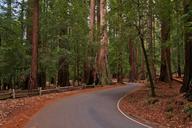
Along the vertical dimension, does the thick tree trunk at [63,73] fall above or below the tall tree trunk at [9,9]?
below

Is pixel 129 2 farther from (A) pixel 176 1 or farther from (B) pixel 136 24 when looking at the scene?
(A) pixel 176 1

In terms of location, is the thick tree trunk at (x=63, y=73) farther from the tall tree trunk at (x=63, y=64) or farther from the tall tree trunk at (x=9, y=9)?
the tall tree trunk at (x=9, y=9)

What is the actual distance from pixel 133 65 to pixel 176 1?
47.4 meters

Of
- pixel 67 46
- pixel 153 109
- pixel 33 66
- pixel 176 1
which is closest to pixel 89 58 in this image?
pixel 67 46

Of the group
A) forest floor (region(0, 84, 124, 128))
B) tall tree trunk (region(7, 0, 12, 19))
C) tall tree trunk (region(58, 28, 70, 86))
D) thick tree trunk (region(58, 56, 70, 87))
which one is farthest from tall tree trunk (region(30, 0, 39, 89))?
thick tree trunk (region(58, 56, 70, 87))

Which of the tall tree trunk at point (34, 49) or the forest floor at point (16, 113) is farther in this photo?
the tall tree trunk at point (34, 49)

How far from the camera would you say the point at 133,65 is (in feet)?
234

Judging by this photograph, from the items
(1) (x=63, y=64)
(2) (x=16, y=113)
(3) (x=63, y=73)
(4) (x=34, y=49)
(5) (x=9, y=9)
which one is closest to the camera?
(2) (x=16, y=113)

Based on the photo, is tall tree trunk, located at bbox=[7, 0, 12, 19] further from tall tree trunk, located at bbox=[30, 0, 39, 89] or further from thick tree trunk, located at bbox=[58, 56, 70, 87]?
tall tree trunk, located at bbox=[30, 0, 39, 89]

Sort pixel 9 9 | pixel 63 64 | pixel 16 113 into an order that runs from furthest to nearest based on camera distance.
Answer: pixel 63 64, pixel 9 9, pixel 16 113

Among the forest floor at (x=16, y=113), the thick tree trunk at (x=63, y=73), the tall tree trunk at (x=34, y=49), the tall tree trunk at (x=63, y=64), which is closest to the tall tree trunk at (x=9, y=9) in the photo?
the tall tree trunk at (x=63, y=64)

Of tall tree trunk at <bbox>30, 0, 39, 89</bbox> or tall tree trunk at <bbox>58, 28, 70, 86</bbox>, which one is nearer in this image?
tall tree trunk at <bbox>30, 0, 39, 89</bbox>

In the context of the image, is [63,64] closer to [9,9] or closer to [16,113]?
[9,9]

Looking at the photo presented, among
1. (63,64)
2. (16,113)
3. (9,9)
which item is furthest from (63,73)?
(16,113)
